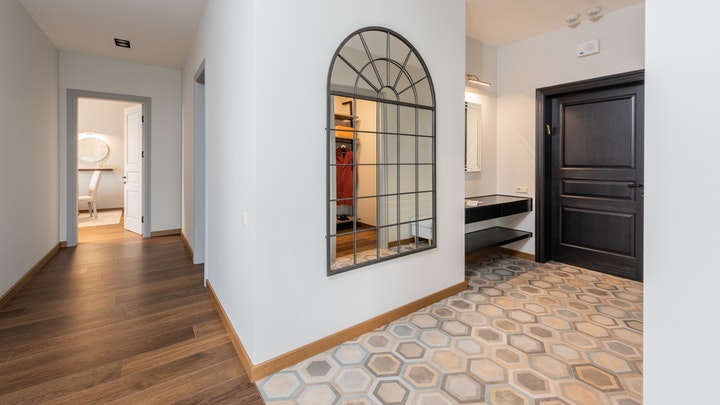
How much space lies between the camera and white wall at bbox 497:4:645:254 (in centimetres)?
318

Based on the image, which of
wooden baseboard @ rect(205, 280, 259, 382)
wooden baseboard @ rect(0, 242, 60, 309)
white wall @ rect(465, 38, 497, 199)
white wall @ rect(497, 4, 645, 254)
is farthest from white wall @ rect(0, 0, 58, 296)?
white wall @ rect(497, 4, 645, 254)

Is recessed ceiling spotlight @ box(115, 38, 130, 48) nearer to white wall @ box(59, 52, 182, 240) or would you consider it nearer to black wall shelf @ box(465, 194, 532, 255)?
white wall @ box(59, 52, 182, 240)

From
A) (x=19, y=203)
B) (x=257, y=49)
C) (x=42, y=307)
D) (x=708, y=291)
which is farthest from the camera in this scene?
(x=19, y=203)

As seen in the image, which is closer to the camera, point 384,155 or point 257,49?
point 257,49

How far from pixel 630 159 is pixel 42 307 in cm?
534

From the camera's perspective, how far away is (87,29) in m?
3.68

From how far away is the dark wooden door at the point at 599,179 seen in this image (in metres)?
3.27

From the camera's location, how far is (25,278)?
3146 mm

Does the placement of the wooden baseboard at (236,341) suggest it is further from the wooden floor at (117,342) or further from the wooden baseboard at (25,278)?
the wooden baseboard at (25,278)

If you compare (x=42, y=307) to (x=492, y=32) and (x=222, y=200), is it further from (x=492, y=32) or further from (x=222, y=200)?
(x=492, y=32)

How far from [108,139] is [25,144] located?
5.89 meters

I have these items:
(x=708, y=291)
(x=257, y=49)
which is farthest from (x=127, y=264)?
(x=708, y=291)

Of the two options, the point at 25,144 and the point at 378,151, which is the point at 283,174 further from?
the point at 25,144

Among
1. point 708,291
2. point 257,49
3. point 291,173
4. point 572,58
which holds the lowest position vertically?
point 708,291
